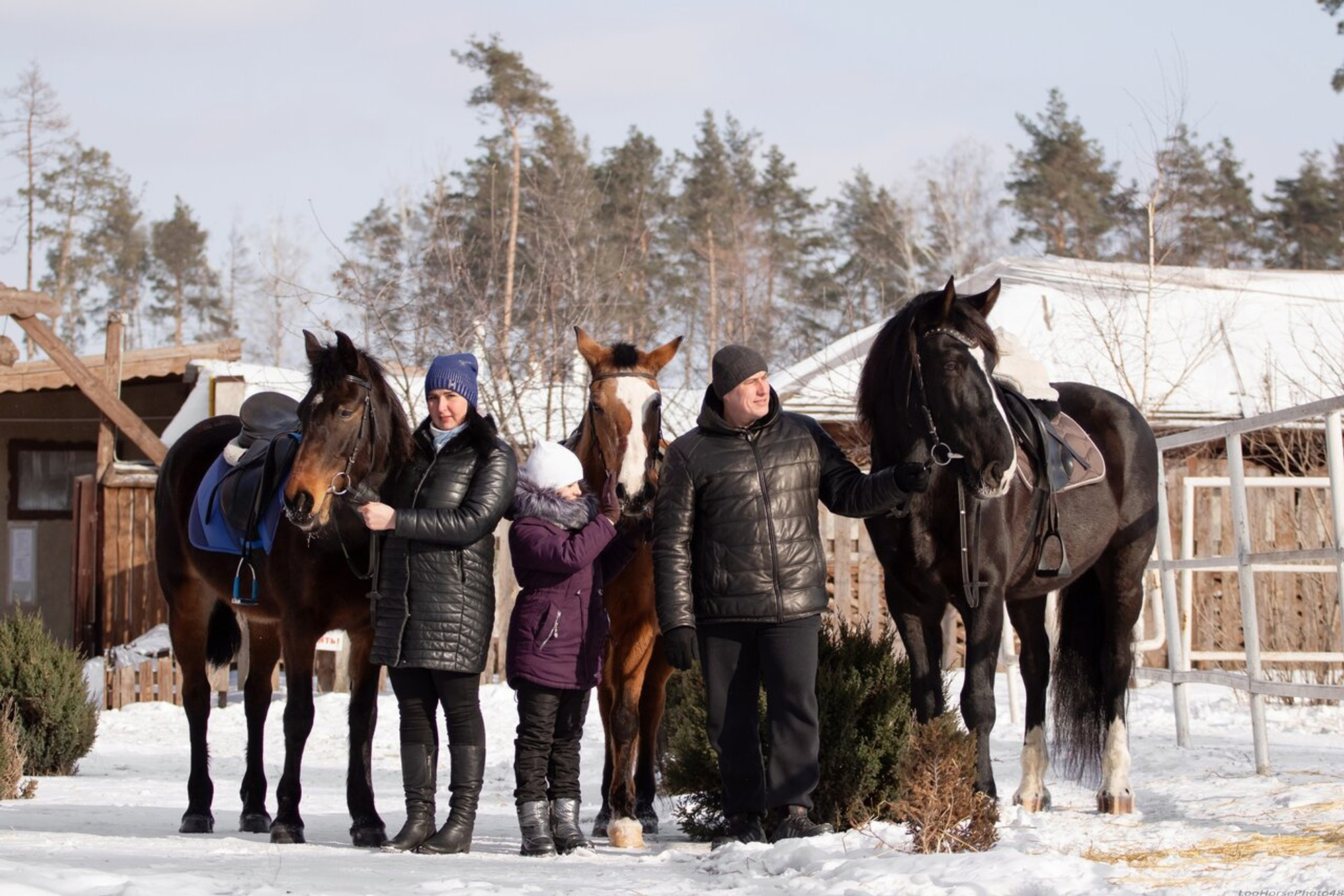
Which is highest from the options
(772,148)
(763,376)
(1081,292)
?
(772,148)

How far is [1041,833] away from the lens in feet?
17.4

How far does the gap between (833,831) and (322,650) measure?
842 cm

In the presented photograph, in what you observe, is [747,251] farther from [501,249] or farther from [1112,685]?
[1112,685]

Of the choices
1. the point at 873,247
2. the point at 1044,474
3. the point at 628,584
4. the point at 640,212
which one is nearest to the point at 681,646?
the point at 628,584

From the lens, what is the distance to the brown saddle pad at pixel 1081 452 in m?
6.29

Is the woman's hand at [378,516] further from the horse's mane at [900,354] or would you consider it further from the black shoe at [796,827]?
the horse's mane at [900,354]

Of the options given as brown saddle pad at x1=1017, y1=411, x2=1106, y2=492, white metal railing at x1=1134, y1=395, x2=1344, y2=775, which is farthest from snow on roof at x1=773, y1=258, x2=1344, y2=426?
brown saddle pad at x1=1017, y1=411, x2=1106, y2=492

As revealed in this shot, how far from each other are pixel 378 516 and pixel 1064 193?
30.9 metres

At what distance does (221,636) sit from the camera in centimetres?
718

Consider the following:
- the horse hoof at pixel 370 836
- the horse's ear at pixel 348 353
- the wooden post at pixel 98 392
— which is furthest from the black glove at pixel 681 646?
the wooden post at pixel 98 392

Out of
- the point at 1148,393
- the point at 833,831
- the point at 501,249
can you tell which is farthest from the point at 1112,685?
the point at 501,249

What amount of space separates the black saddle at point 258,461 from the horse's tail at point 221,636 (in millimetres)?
935

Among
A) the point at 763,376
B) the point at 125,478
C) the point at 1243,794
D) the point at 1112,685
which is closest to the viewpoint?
the point at 763,376

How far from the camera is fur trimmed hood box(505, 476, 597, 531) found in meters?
5.31
